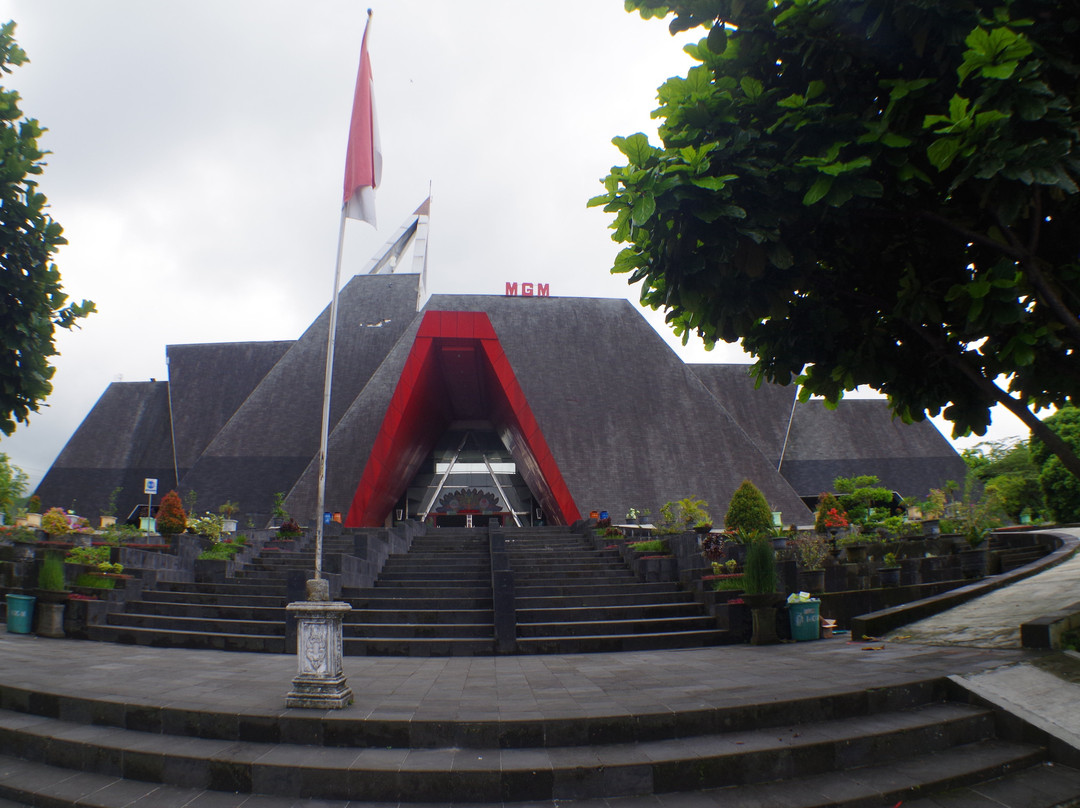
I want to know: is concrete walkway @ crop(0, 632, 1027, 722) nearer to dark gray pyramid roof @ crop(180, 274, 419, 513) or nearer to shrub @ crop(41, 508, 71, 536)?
shrub @ crop(41, 508, 71, 536)

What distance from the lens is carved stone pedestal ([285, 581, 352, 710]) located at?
206 inches

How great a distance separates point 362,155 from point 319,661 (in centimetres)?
525

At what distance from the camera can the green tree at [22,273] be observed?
657cm

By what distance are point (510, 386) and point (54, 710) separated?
1676 cm

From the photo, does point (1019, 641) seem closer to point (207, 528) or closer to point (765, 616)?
point (765, 616)

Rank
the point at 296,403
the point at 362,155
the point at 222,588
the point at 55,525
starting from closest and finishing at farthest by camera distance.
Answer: the point at 362,155, the point at 222,588, the point at 55,525, the point at 296,403

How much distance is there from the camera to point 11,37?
6.98 metres

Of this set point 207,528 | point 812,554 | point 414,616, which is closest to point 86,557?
point 207,528

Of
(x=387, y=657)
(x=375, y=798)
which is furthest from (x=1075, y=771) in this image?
(x=387, y=657)

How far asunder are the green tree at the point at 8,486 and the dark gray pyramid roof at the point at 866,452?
3373 cm

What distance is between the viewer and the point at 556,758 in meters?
4.46

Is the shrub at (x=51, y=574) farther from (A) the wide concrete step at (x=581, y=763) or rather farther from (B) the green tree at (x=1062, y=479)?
(B) the green tree at (x=1062, y=479)

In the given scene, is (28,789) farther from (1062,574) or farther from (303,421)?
(303,421)

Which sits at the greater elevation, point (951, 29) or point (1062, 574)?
point (951, 29)
